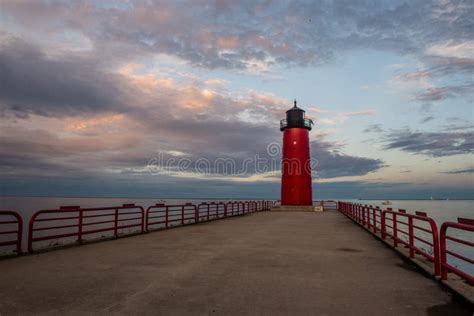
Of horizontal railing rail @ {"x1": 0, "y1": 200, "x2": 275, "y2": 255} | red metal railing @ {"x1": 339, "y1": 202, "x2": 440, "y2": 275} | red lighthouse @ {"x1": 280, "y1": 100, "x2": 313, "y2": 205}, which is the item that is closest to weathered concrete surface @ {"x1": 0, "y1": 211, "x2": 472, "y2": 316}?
red metal railing @ {"x1": 339, "y1": 202, "x2": 440, "y2": 275}

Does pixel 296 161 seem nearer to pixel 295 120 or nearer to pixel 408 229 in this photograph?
pixel 295 120

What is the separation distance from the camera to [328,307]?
199 inches

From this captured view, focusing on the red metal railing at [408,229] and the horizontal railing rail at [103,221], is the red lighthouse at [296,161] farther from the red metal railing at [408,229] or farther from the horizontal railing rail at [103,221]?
the red metal railing at [408,229]

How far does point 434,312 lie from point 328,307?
1.45m

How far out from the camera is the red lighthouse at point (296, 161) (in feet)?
122

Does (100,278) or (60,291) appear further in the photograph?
(100,278)

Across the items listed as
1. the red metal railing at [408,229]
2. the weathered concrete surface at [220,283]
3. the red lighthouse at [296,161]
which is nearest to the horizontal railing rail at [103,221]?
the weathered concrete surface at [220,283]

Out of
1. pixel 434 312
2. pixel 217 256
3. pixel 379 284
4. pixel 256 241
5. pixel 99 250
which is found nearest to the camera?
pixel 434 312

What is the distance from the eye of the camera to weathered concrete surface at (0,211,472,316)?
16.7ft

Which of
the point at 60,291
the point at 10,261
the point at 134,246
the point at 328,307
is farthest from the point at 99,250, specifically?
the point at 328,307

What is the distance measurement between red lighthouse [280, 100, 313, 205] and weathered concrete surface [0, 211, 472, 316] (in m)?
26.7

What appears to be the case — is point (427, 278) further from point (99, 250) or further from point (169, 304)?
point (99, 250)

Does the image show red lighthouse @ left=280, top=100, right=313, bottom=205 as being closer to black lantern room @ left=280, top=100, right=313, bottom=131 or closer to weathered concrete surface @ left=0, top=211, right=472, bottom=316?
black lantern room @ left=280, top=100, right=313, bottom=131

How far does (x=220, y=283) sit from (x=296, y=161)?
3137 centimetres
